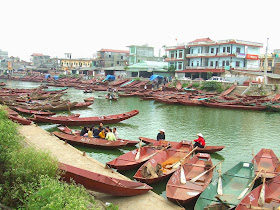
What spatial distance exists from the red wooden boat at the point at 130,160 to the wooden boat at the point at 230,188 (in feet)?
11.6

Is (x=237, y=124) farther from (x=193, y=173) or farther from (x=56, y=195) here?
(x=56, y=195)

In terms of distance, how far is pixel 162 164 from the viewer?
12055 mm

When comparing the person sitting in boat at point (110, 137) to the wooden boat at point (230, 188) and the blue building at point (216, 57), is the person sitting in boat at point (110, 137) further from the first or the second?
the blue building at point (216, 57)

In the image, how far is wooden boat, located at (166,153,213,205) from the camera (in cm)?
846

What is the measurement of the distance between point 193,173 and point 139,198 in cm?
313

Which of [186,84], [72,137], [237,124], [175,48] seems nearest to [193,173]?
[72,137]

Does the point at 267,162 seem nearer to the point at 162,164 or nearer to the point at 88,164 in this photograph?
the point at 162,164

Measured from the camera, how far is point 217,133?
1992 centimetres

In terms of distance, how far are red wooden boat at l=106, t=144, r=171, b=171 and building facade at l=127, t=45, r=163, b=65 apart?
189 ft

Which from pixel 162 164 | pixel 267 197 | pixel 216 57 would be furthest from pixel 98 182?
pixel 216 57

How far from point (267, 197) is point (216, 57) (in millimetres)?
41136

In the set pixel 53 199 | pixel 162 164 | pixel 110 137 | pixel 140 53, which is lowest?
pixel 162 164

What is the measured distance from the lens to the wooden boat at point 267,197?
289 inches

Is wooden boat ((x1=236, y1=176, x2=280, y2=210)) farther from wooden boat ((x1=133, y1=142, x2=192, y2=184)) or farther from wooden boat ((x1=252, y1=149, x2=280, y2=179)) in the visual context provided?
wooden boat ((x1=133, y1=142, x2=192, y2=184))
